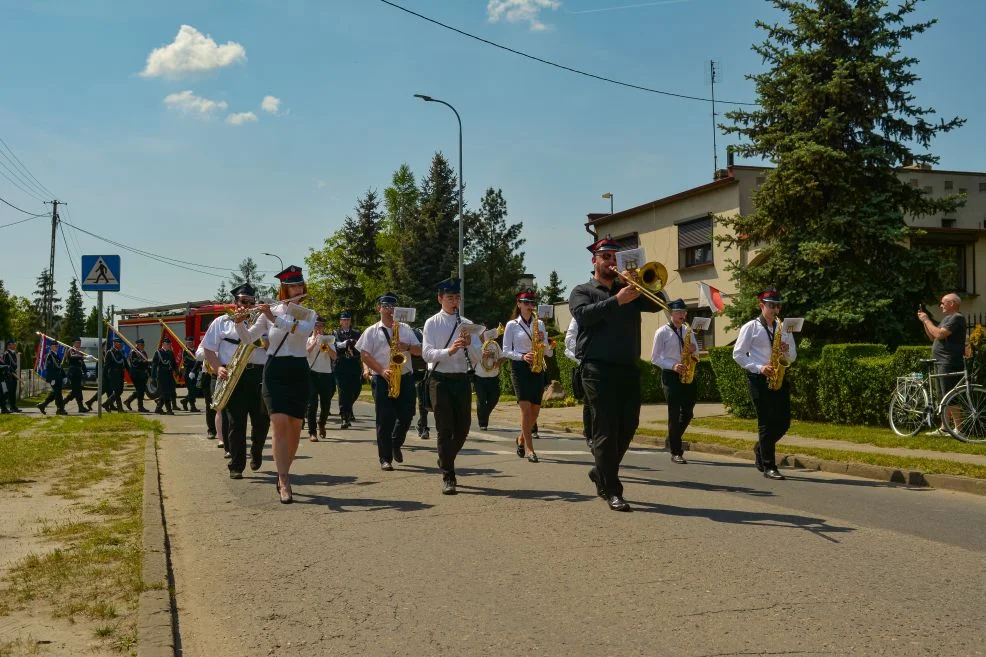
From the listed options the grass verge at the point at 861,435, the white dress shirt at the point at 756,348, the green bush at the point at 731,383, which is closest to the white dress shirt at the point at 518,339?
Result: the white dress shirt at the point at 756,348

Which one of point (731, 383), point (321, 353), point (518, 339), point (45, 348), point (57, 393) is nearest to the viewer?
point (518, 339)

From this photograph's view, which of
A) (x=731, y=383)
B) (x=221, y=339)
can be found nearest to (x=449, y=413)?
(x=221, y=339)

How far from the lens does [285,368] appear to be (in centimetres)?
817

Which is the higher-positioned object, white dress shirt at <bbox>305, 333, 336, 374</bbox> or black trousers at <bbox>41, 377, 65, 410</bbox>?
white dress shirt at <bbox>305, 333, 336, 374</bbox>

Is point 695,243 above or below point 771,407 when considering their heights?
above

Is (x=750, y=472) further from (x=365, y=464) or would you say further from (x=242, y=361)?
(x=242, y=361)

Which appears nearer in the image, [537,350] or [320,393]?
[537,350]

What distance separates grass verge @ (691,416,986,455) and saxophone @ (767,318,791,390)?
3.68 meters

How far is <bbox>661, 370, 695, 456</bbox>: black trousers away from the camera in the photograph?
36.3 feet

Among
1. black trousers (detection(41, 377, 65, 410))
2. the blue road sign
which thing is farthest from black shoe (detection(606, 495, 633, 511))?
black trousers (detection(41, 377, 65, 410))

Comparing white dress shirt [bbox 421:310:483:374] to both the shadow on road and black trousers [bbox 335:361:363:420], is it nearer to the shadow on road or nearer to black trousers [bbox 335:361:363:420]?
the shadow on road

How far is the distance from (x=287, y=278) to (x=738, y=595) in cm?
504

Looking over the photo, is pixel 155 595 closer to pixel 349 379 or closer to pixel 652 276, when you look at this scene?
pixel 652 276

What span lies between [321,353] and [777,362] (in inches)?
291
